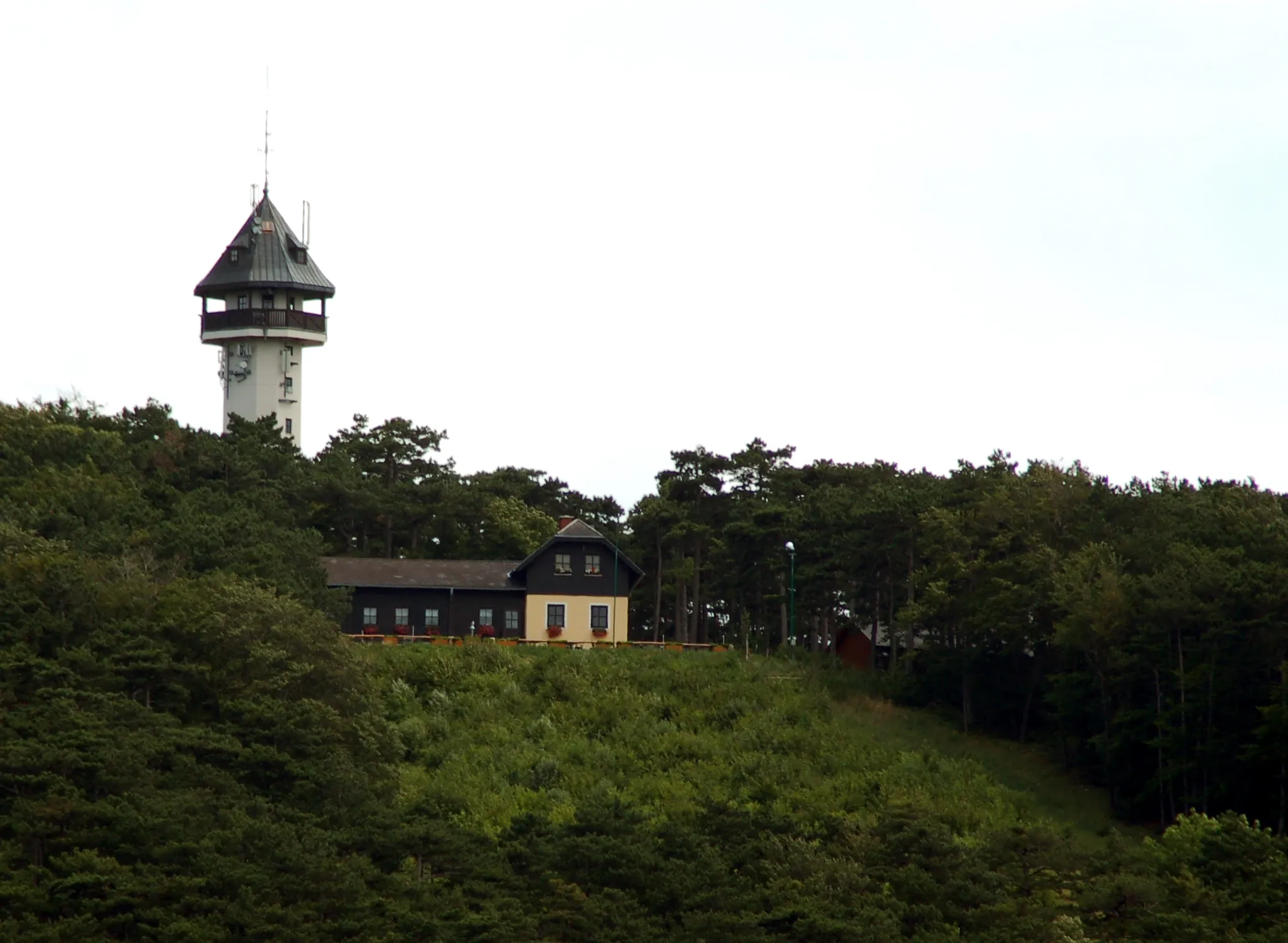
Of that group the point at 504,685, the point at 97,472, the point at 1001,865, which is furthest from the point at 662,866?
the point at 97,472

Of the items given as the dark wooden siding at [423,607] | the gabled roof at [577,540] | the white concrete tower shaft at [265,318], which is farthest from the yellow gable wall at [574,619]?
the white concrete tower shaft at [265,318]

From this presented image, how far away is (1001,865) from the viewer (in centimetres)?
3834

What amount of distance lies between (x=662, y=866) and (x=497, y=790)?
36.0ft

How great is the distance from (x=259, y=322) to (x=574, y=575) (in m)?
20.4

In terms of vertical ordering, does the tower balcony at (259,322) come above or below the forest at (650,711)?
above

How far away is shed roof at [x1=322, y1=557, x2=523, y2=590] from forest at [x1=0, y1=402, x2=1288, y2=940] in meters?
2.94

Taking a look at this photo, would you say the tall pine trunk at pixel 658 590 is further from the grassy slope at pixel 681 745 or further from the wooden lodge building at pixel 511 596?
the grassy slope at pixel 681 745

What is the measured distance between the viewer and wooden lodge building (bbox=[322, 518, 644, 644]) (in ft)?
214

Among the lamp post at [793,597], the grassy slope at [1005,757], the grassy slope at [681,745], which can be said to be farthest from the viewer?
the lamp post at [793,597]

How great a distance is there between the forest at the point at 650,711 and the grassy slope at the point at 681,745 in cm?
15

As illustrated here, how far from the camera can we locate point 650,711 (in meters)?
55.1

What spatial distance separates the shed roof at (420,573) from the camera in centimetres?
6519

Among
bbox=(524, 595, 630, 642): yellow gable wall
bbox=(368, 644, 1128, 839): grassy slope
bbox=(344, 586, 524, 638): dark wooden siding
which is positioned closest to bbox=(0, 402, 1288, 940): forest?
bbox=(368, 644, 1128, 839): grassy slope

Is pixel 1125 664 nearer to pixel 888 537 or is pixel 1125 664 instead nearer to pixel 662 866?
pixel 888 537
